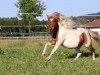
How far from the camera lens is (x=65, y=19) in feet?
36.4

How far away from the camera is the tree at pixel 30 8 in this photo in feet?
126

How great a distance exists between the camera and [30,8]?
129ft

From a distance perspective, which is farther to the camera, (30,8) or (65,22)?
(30,8)

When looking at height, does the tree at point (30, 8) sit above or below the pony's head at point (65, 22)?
below

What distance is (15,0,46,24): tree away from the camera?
126ft

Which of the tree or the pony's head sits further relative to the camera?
the tree

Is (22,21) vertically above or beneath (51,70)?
beneath

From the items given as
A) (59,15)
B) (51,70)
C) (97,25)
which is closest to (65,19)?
(59,15)

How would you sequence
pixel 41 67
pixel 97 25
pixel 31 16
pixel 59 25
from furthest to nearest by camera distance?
1. pixel 97 25
2. pixel 31 16
3. pixel 59 25
4. pixel 41 67

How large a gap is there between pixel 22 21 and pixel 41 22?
2.07m

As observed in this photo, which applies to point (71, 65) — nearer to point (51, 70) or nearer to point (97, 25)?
point (51, 70)

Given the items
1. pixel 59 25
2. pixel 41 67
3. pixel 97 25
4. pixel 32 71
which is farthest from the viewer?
pixel 97 25

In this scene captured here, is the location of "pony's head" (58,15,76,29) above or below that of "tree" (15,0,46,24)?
above

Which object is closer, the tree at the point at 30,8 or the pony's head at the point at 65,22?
the pony's head at the point at 65,22
